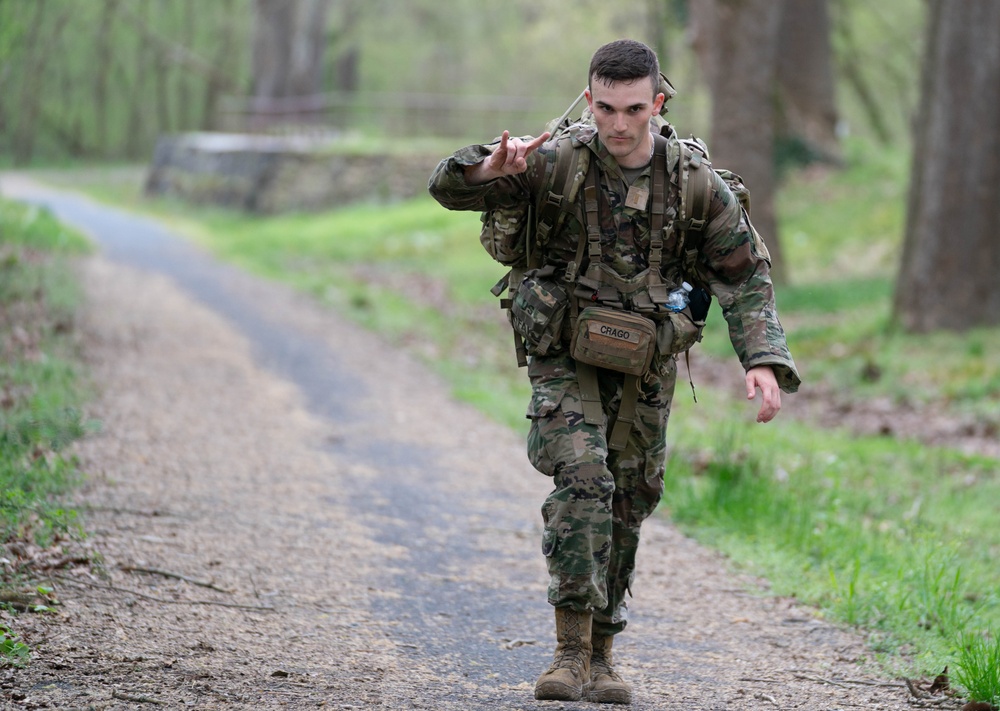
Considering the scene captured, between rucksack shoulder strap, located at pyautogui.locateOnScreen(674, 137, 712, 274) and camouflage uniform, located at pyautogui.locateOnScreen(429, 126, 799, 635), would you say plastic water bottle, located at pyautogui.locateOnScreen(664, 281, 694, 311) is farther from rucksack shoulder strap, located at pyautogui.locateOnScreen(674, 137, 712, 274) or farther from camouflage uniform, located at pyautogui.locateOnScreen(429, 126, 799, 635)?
rucksack shoulder strap, located at pyautogui.locateOnScreen(674, 137, 712, 274)

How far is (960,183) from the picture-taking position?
Result: 12.3 m

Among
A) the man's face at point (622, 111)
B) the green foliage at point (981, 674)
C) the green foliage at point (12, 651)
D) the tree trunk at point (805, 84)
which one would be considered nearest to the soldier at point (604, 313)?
the man's face at point (622, 111)

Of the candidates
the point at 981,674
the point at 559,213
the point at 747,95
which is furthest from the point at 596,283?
the point at 747,95

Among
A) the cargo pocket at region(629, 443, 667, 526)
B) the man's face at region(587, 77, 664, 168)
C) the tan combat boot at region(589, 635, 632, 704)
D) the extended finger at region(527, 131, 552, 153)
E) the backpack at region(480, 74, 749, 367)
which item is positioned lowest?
the tan combat boot at region(589, 635, 632, 704)

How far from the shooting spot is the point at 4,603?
4.40m

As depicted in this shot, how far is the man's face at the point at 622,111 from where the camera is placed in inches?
154

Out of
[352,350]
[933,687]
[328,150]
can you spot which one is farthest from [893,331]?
[328,150]

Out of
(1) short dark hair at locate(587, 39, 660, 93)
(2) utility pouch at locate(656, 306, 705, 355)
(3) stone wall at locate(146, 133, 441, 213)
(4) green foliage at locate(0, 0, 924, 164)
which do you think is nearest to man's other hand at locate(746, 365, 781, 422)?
(2) utility pouch at locate(656, 306, 705, 355)

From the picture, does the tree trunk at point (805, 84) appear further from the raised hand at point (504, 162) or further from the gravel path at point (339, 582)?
the raised hand at point (504, 162)

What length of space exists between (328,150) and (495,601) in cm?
2382

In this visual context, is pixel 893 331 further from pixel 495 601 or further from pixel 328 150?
pixel 328 150

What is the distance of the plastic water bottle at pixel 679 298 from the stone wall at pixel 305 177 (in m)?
23.7

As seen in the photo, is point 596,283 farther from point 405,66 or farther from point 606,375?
point 405,66

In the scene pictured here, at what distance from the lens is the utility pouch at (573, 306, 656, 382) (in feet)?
13.2
